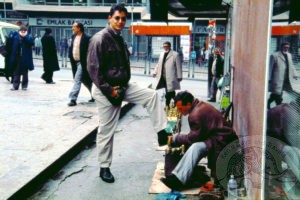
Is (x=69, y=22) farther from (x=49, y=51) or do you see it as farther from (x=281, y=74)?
(x=281, y=74)

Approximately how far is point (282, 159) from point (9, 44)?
10248mm

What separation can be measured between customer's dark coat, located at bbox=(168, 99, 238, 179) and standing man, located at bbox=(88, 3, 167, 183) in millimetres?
347

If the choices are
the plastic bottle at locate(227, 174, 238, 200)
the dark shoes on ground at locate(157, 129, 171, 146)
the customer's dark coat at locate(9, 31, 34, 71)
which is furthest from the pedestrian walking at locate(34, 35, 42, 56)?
the plastic bottle at locate(227, 174, 238, 200)

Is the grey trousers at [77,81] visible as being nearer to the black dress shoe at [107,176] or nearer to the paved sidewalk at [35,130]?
the paved sidewalk at [35,130]

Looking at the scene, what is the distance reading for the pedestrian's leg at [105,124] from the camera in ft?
14.5

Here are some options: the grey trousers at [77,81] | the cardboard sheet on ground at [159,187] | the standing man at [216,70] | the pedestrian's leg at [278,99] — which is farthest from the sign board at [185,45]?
the pedestrian's leg at [278,99]

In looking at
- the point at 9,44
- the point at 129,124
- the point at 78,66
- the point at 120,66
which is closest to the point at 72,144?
the point at 120,66

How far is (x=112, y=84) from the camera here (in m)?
4.32

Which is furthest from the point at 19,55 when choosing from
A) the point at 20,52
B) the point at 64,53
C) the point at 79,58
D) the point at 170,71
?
the point at 64,53

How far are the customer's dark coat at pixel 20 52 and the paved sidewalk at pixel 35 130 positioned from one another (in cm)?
85

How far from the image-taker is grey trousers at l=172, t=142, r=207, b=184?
4180 mm

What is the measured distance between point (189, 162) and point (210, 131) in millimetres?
410

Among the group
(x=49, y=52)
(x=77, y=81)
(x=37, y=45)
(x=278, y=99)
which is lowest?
(x=77, y=81)

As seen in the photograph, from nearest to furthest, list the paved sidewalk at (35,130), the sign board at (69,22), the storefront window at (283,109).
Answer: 1. the storefront window at (283,109)
2. the paved sidewalk at (35,130)
3. the sign board at (69,22)
